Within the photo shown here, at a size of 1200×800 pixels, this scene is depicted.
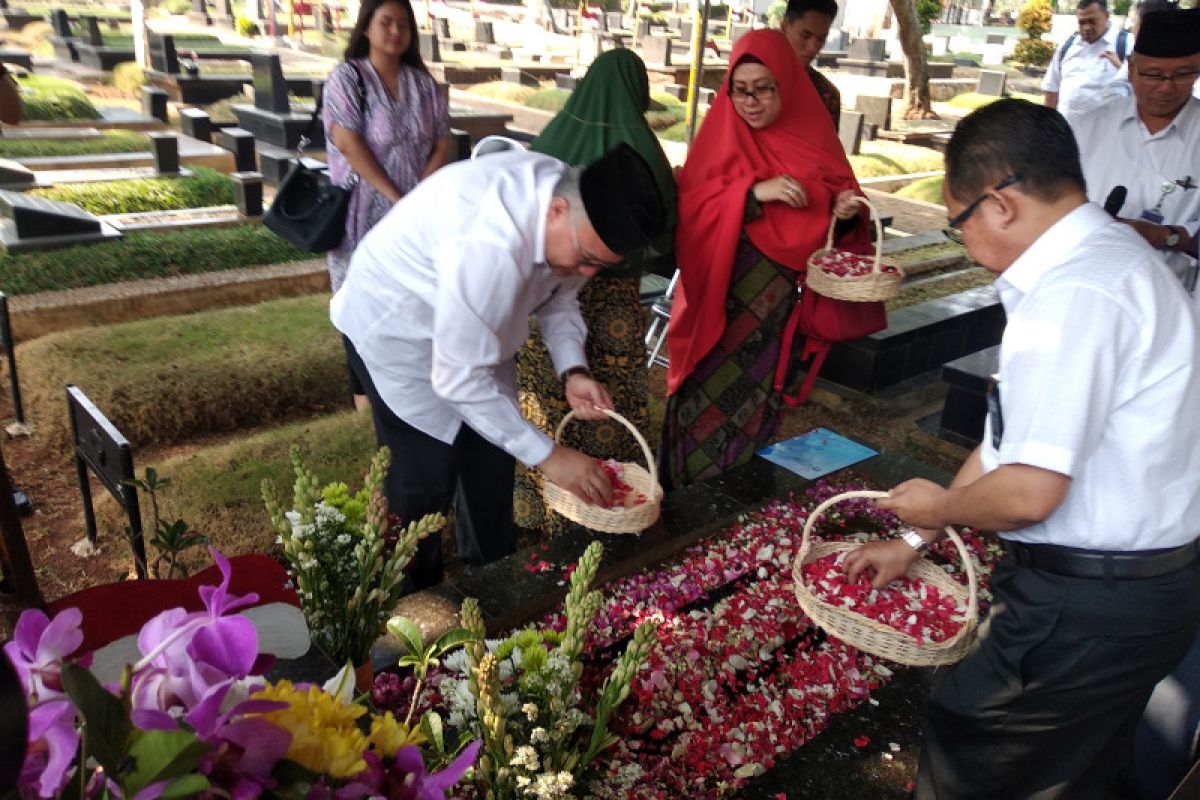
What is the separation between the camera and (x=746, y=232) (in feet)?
9.75

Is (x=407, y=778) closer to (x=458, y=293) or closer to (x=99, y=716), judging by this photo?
(x=99, y=716)

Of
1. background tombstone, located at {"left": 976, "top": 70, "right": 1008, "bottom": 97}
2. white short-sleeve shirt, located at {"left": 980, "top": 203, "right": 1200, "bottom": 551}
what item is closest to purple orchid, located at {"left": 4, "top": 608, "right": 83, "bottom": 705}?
white short-sleeve shirt, located at {"left": 980, "top": 203, "right": 1200, "bottom": 551}

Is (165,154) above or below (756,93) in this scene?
below

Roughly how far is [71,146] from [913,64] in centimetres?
1223

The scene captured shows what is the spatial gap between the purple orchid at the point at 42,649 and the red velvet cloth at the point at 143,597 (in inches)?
13.9

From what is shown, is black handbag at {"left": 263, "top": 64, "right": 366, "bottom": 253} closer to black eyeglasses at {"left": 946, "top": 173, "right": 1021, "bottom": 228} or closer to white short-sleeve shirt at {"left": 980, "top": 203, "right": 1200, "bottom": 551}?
black eyeglasses at {"left": 946, "top": 173, "right": 1021, "bottom": 228}

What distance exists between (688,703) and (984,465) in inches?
29.8

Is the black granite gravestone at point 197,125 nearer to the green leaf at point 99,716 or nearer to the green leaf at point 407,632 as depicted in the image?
the green leaf at point 407,632

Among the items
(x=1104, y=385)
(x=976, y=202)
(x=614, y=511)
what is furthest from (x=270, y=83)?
(x=1104, y=385)

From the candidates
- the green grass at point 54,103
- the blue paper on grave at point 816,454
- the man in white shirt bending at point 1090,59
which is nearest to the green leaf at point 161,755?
the blue paper on grave at point 816,454

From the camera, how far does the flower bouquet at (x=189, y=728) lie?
1.89 feet

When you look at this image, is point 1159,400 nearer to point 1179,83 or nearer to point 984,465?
point 984,465

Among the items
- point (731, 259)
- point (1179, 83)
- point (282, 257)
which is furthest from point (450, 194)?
point (282, 257)

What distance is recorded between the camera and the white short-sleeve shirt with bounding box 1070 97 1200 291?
10.3 ft
